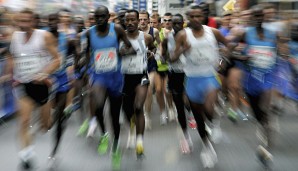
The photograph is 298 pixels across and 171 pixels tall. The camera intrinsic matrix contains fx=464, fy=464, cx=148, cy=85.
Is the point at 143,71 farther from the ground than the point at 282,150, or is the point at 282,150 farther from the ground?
the point at 143,71

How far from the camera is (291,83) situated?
8.32 m

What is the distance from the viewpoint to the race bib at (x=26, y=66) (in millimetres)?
5449

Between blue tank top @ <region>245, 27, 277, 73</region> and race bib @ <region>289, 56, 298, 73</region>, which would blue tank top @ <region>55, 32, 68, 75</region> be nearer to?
blue tank top @ <region>245, 27, 277, 73</region>

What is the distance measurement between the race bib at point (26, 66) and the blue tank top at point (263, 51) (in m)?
2.59

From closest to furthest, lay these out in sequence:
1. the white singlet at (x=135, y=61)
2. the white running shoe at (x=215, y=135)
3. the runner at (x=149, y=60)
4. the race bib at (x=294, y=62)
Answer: the white singlet at (x=135, y=61) < the white running shoe at (x=215, y=135) < the race bib at (x=294, y=62) < the runner at (x=149, y=60)

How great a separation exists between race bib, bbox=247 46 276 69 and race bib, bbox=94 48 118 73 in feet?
5.66

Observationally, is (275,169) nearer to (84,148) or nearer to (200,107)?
(200,107)

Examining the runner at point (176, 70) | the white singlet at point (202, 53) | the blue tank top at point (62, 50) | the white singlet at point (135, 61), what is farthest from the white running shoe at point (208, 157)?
the blue tank top at point (62, 50)

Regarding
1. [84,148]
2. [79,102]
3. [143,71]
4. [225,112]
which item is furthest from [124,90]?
[225,112]

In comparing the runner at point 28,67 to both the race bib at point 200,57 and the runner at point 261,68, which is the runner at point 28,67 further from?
the runner at point 261,68

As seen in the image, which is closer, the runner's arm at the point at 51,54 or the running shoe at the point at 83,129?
the runner's arm at the point at 51,54

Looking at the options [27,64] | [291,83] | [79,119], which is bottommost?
[79,119]

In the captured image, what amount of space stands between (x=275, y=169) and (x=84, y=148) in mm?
2716

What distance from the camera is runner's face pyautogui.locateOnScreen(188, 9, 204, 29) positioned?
18.3 feet
